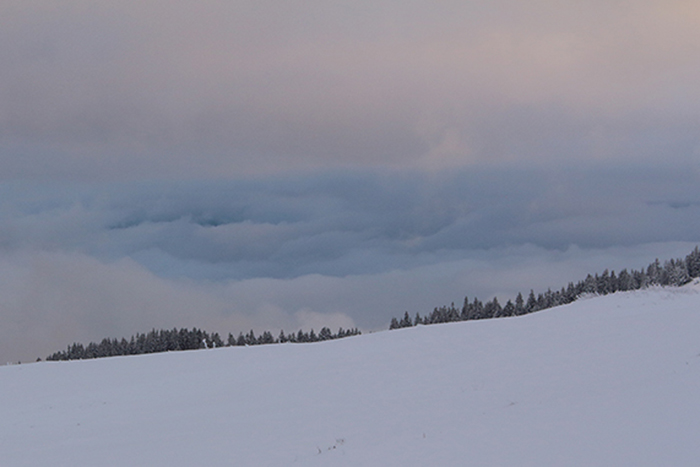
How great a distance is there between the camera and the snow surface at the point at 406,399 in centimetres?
1444

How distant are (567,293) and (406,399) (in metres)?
112

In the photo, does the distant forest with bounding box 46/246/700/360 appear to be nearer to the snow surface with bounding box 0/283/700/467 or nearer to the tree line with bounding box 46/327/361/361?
the tree line with bounding box 46/327/361/361

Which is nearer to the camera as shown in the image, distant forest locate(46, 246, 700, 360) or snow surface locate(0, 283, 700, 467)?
snow surface locate(0, 283, 700, 467)

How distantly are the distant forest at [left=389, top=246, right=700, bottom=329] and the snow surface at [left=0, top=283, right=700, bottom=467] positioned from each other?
86.8 metres

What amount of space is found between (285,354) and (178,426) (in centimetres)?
1426

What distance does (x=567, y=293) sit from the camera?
127 m

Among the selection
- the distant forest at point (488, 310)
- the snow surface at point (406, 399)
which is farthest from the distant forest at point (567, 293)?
the snow surface at point (406, 399)

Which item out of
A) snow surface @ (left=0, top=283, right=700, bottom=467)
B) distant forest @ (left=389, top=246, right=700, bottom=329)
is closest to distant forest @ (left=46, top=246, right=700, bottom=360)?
distant forest @ (left=389, top=246, right=700, bottom=329)

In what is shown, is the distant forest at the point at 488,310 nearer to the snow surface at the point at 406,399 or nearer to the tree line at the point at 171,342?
the tree line at the point at 171,342

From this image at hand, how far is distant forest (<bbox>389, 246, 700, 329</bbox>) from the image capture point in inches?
4870

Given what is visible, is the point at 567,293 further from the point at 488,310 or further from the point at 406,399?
the point at 406,399

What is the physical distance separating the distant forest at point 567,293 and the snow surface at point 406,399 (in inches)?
3419

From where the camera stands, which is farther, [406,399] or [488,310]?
[488,310]

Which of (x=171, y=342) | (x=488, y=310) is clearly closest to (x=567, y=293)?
(x=488, y=310)
